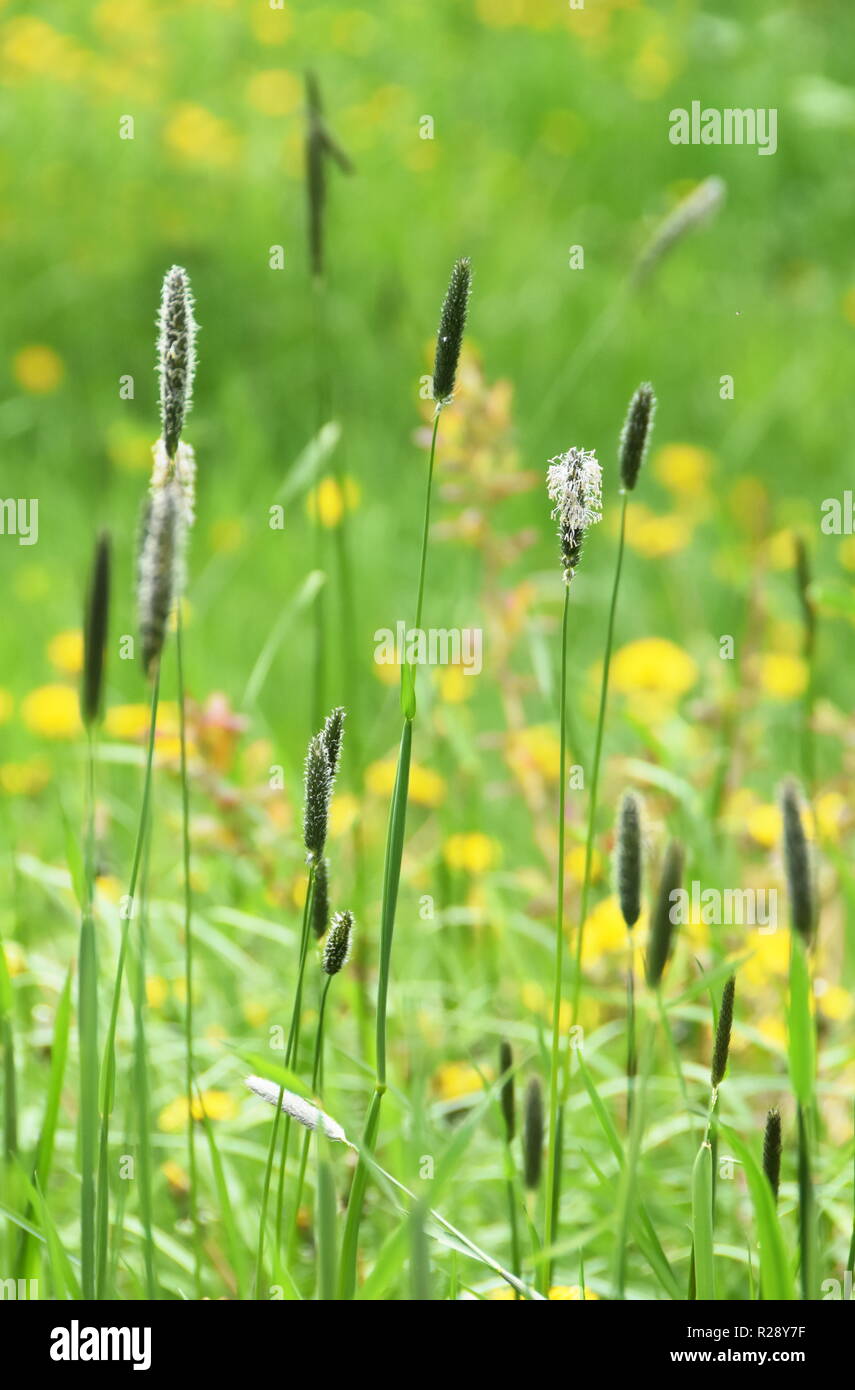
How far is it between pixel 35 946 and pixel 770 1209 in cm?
141

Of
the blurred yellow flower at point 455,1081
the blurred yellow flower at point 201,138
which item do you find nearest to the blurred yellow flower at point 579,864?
the blurred yellow flower at point 455,1081

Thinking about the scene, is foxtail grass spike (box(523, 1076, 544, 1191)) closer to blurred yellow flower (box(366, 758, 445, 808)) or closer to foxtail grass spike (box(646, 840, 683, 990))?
foxtail grass spike (box(646, 840, 683, 990))

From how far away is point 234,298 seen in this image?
13.3ft

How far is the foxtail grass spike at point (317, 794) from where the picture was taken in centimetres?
77

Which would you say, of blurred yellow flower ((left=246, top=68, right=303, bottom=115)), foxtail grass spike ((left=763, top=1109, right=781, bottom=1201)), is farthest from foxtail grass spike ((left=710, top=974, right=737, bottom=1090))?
blurred yellow flower ((left=246, top=68, right=303, bottom=115))

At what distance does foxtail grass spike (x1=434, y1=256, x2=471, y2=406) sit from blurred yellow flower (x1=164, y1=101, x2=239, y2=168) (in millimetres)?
3779

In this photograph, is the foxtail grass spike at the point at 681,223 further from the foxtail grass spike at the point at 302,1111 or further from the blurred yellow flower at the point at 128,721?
the foxtail grass spike at the point at 302,1111

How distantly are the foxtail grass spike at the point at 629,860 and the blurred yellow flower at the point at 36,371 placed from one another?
2.96 metres

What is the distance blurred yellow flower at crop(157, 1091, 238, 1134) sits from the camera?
1.57 meters

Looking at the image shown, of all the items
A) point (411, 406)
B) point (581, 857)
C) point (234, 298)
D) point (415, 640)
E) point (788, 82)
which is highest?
point (788, 82)

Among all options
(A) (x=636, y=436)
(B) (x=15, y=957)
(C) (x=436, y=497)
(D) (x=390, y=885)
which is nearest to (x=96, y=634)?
(D) (x=390, y=885)

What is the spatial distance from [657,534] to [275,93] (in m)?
2.79
